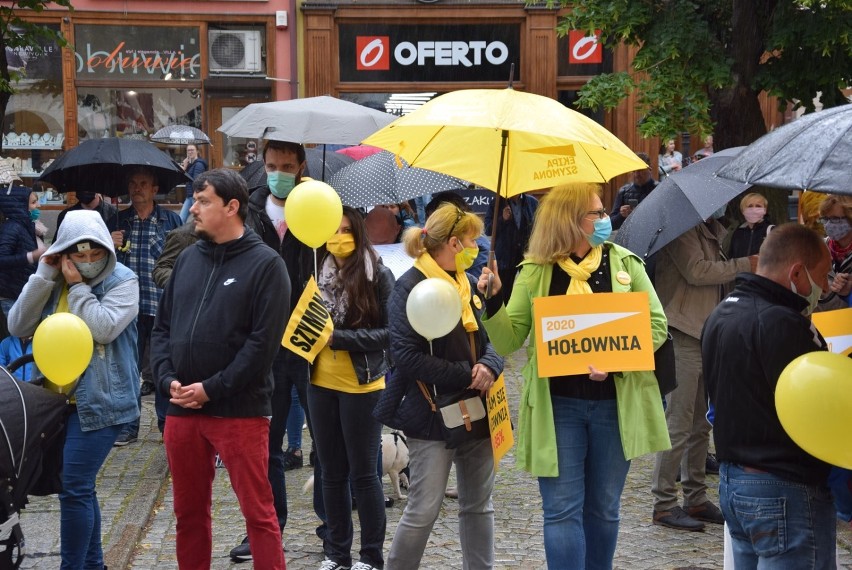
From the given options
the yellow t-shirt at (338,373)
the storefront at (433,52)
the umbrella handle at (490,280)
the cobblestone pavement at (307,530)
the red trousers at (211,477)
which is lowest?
the cobblestone pavement at (307,530)

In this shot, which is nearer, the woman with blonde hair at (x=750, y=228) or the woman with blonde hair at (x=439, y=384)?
the woman with blonde hair at (x=439, y=384)

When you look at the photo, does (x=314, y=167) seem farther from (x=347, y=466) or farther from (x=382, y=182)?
(x=347, y=466)

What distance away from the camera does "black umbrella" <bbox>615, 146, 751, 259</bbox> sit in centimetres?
636

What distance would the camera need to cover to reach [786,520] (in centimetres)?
381

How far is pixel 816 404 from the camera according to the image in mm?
3369

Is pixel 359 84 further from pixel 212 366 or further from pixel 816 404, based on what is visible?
pixel 816 404

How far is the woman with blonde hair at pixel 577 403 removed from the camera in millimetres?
4789

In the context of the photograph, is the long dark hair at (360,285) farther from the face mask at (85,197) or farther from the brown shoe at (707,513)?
the face mask at (85,197)

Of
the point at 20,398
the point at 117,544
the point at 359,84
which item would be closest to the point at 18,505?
the point at 20,398

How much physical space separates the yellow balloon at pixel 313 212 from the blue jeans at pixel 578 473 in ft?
4.70

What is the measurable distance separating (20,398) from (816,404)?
2916 mm

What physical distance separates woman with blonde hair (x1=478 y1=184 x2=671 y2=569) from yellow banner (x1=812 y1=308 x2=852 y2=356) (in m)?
0.89

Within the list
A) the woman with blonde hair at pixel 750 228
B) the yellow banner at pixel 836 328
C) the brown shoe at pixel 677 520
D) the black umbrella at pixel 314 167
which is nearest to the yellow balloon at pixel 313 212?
the black umbrella at pixel 314 167

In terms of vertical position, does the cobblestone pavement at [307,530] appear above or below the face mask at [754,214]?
below
